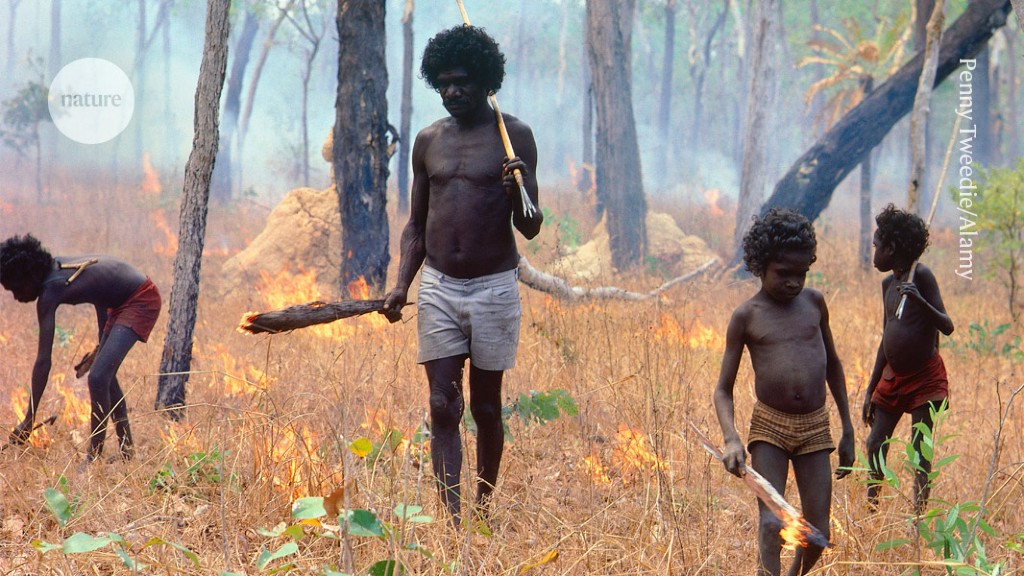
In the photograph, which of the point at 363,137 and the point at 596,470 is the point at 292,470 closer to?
the point at 596,470

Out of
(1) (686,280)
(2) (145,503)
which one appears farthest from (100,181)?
(2) (145,503)

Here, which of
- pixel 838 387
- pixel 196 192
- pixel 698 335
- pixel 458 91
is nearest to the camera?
pixel 838 387

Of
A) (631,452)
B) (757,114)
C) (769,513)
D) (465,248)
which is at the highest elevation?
(757,114)

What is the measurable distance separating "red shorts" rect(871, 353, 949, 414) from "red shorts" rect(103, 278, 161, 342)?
400 cm

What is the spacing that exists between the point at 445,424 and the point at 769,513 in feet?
4.79

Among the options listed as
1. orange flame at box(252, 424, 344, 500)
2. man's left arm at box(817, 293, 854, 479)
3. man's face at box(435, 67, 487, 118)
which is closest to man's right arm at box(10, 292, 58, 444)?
orange flame at box(252, 424, 344, 500)

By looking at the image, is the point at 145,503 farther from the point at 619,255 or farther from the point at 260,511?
the point at 619,255

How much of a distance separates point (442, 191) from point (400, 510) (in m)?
1.52

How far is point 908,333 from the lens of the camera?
4.35 meters

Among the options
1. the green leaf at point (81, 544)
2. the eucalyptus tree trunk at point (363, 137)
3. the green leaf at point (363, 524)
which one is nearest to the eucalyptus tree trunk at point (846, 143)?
the eucalyptus tree trunk at point (363, 137)

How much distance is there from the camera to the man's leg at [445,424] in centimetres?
409

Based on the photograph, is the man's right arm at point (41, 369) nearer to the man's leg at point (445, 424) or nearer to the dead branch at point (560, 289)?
the man's leg at point (445, 424)

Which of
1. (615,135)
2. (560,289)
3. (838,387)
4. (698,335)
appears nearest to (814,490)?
(838,387)

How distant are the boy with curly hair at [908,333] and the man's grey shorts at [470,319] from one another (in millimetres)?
1693
